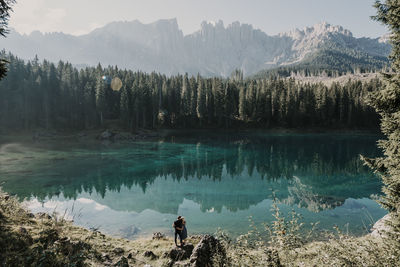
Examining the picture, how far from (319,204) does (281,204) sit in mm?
4455

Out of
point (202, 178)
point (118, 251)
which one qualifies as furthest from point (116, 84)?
point (118, 251)

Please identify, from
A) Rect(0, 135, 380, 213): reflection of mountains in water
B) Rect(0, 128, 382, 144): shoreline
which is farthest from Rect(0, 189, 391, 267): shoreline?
Rect(0, 128, 382, 144): shoreline

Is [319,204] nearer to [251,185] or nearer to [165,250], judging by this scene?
[251,185]

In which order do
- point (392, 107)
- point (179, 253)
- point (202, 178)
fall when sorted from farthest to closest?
1. point (202, 178)
2. point (179, 253)
3. point (392, 107)

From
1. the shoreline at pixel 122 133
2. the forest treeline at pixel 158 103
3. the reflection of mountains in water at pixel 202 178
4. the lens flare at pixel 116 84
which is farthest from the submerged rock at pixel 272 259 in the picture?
the lens flare at pixel 116 84

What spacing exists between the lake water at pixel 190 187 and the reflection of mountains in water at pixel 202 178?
0.43ft

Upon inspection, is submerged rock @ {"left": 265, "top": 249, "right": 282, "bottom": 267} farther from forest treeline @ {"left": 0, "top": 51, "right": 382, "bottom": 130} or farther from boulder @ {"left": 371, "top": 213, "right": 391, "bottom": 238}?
forest treeline @ {"left": 0, "top": 51, "right": 382, "bottom": 130}

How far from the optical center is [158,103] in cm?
10319

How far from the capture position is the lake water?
2420 cm

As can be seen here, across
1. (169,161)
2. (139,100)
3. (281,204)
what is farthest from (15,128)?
(281,204)

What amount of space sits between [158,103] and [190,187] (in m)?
72.8

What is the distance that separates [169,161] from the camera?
52.4 m

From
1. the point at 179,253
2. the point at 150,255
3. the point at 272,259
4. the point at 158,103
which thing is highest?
the point at 158,103

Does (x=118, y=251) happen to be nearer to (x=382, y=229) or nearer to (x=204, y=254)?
(x=204, y=254)
